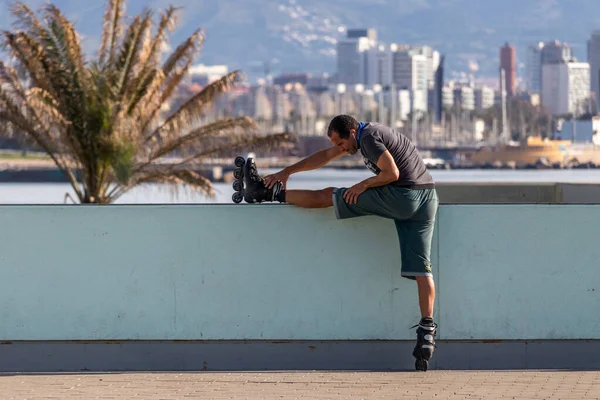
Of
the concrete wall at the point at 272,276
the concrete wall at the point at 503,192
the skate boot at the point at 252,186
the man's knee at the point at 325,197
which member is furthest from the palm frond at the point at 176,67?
the man's knee at the point at 325,197

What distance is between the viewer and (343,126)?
7594 mm

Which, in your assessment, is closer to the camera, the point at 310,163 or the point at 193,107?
the point at 310,163

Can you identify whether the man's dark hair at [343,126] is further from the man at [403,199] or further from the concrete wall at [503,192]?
the concrete wall at [503,192]

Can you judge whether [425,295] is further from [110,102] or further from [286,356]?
[110,102]

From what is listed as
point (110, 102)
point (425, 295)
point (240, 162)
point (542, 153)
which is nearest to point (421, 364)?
point (425, 295)

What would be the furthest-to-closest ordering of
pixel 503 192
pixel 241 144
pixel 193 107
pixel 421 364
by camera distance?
pixel 241 144 → pixel 193 107 → pixel 503 192 → pixel 421 364

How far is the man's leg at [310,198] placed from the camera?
7734 millimetres

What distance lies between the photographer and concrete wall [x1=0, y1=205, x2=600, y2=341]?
788 centimetres

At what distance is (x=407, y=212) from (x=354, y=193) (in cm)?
33

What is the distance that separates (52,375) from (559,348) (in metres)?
3.04

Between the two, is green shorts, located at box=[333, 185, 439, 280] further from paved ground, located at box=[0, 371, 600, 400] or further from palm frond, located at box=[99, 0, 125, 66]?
palm frond, located at box=[99, 0, 125, 66]

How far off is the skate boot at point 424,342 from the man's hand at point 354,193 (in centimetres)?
81

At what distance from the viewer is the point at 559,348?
7.85m

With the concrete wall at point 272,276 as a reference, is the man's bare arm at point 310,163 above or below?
above
